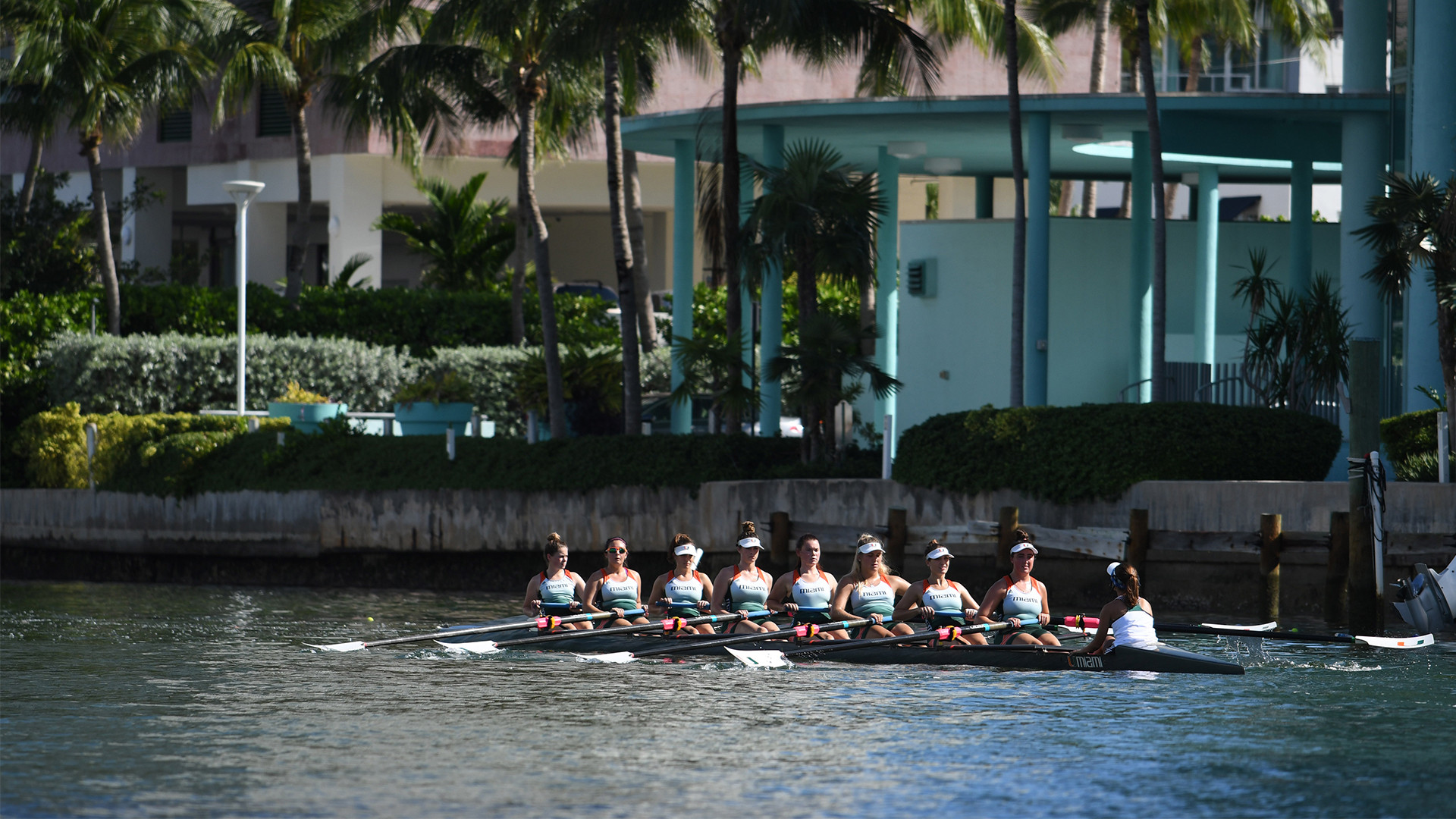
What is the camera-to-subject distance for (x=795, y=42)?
2528cm

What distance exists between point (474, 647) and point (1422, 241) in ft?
39.7

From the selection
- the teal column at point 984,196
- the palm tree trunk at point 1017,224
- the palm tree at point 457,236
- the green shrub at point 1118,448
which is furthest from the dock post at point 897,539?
the palm tree at point 457,236

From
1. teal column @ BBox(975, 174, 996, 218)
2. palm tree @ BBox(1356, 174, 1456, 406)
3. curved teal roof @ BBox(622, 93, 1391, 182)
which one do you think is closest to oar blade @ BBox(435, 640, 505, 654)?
curved teal roof @ BBox(622, 93, 1391, 182)

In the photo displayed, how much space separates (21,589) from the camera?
28406mm

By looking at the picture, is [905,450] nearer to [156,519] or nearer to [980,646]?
[980,646]

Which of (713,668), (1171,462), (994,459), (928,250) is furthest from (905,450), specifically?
(928,250)

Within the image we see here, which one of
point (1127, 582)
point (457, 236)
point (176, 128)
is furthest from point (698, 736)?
point (176, 128)

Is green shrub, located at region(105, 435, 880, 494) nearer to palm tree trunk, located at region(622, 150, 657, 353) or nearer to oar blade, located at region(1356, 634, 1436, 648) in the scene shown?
oar blade, located at region(1356, 634, 1436, 648)

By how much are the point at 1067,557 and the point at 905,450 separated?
2668mm

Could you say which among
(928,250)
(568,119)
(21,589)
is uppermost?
(568,119)

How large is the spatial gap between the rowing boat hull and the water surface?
0.50 ft

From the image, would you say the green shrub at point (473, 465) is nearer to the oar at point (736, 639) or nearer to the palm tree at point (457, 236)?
the oar at point (736, 639)

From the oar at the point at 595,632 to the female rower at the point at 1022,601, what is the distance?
109 inches

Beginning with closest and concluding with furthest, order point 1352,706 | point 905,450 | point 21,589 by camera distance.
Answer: point 1352,706 → point 905,450 → point 21,589
